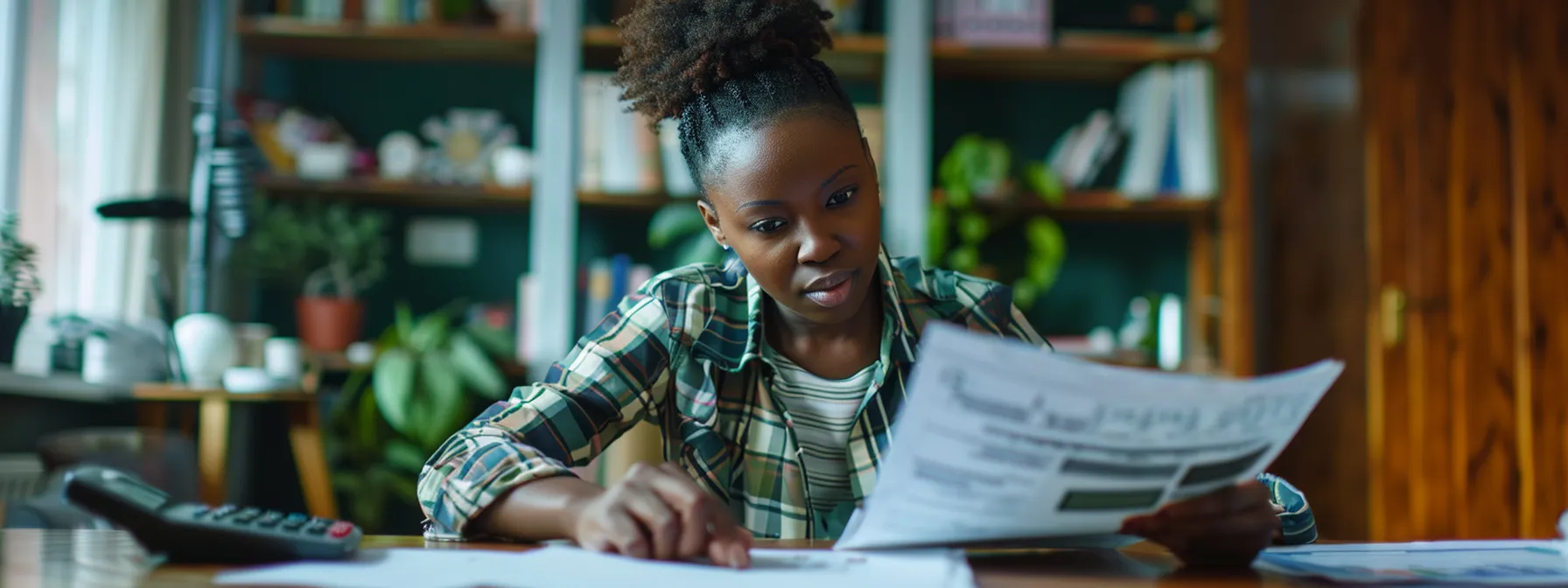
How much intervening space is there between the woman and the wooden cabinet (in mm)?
1990

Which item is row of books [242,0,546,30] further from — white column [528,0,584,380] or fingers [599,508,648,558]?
fingers [599,508,648,558]

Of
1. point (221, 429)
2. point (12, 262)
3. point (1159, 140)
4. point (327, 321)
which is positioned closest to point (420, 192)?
point (327, 321)

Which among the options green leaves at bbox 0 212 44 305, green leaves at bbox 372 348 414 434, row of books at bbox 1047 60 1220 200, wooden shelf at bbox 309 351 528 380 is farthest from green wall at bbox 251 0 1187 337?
green leaves at bbox 0 212 44 305

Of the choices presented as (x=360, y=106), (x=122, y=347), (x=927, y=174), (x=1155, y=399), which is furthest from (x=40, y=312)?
(x=1155, y=399)

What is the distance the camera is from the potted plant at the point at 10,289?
71.8 inches

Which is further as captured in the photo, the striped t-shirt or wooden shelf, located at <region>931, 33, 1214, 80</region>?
wooden shelf, located at <region>931, 33, 1214, 80</region>

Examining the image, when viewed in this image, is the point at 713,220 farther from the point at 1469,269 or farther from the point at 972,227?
the point at 1469,269

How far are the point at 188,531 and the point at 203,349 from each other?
72.3 inches

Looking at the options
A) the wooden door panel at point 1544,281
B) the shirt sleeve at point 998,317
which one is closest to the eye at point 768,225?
the shirt sleeve at point 998,317

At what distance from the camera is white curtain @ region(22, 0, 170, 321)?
2.33 m

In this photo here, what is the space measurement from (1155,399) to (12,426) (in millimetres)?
2161

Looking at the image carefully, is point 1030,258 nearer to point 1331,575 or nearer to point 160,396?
point 160,396

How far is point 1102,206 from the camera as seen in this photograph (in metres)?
2.82

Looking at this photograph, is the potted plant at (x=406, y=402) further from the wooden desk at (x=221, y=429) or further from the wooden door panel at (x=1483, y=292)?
the wooden door panel at (x=1483, y=292)
